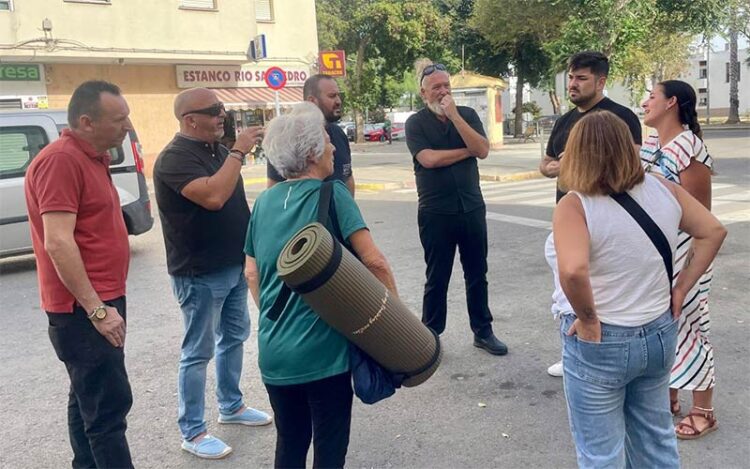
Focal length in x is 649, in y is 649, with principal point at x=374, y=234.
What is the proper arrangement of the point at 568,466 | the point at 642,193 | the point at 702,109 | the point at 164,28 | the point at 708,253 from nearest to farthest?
the point at 642,193
the point at 708,253
the point at 568,466
the point at 164,28
the point at 702,109

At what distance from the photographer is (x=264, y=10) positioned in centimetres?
2284

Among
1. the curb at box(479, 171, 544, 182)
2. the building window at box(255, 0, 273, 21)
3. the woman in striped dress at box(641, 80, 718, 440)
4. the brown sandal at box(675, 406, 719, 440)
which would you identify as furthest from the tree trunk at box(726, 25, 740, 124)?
the brown sandal at box(675, 406, 719, 440)

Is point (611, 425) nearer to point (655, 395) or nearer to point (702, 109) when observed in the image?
point (655, 395)

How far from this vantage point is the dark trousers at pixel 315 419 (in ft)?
7.69

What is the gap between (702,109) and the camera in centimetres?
6138

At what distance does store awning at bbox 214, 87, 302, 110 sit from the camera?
22.4 m

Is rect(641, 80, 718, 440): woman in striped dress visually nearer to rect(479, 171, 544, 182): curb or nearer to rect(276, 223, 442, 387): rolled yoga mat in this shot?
rect(276, 223, 442, 387): rolled yoga mat

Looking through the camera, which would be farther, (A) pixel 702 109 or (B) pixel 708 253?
(A) pixel 702 109

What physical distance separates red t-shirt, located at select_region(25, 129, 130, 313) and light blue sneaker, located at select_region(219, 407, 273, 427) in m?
1.27

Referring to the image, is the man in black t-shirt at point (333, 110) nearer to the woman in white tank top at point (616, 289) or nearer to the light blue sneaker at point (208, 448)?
the light blue sneaker at point (208, 448)

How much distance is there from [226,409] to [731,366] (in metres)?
3.18

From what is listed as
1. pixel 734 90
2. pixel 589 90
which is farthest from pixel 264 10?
pixel 734 90

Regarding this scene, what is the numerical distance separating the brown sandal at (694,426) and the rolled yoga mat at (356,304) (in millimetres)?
1748

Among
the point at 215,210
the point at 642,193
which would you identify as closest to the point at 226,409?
the point at 215,210
